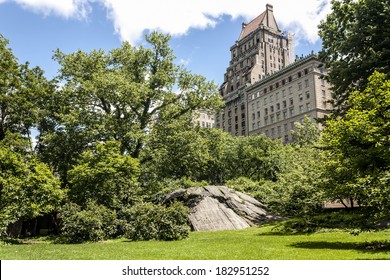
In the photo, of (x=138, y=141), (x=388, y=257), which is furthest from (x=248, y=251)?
(x=138, y=141)

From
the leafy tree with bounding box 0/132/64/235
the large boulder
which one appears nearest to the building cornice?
the large boulder

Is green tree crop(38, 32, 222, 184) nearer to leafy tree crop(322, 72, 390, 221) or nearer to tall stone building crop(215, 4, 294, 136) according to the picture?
leafy tree crop(322, 72, 390, 221)

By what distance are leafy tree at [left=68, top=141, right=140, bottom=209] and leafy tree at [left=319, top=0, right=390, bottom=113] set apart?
19172 mm

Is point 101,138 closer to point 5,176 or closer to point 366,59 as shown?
point 5,176

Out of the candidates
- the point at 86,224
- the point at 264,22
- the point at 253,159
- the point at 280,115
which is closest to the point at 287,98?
the point at 280,115

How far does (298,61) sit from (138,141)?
6704 centimetres

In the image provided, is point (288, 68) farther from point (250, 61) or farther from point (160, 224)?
point (160, 224)

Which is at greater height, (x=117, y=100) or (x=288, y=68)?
(x=288, y=68)

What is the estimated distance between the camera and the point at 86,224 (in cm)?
2472

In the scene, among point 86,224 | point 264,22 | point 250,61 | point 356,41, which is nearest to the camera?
point 86,224

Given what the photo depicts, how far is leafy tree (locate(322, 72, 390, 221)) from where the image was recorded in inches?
544

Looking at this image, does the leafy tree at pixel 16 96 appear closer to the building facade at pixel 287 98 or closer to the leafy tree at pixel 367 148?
the leafy tree at pixel 367 148

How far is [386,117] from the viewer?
14305 millimetres

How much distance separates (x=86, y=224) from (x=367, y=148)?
60.9 ft
